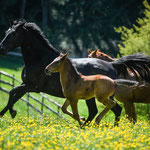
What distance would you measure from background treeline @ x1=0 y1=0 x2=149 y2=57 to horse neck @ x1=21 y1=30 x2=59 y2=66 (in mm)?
22577

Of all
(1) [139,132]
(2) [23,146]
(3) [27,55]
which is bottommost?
(1) [139,132]

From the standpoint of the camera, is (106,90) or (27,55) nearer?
(106,90)

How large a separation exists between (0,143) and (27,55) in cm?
406

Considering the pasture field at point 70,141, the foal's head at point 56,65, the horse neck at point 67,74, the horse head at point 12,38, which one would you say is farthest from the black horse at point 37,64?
the pasture field at point 70,141

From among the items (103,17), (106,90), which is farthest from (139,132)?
(103,17)

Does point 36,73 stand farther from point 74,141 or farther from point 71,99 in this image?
point 74,141

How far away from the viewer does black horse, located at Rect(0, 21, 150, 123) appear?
29.8 feet

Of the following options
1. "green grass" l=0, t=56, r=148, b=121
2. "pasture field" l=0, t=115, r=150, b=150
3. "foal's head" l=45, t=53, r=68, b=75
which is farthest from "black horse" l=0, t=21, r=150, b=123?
"pasture field" l=0, t=115, r=150, b=150

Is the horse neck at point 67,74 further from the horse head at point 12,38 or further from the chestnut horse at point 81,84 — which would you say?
the horse head at point 12,38

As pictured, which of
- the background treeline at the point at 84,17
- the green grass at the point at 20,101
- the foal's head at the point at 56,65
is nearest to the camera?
the foal's head at the point at 56,65

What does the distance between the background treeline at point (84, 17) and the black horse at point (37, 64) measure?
22.6 metres

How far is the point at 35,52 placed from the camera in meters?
9.53

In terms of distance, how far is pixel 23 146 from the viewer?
221 inches

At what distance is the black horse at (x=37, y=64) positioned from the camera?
358 inches
